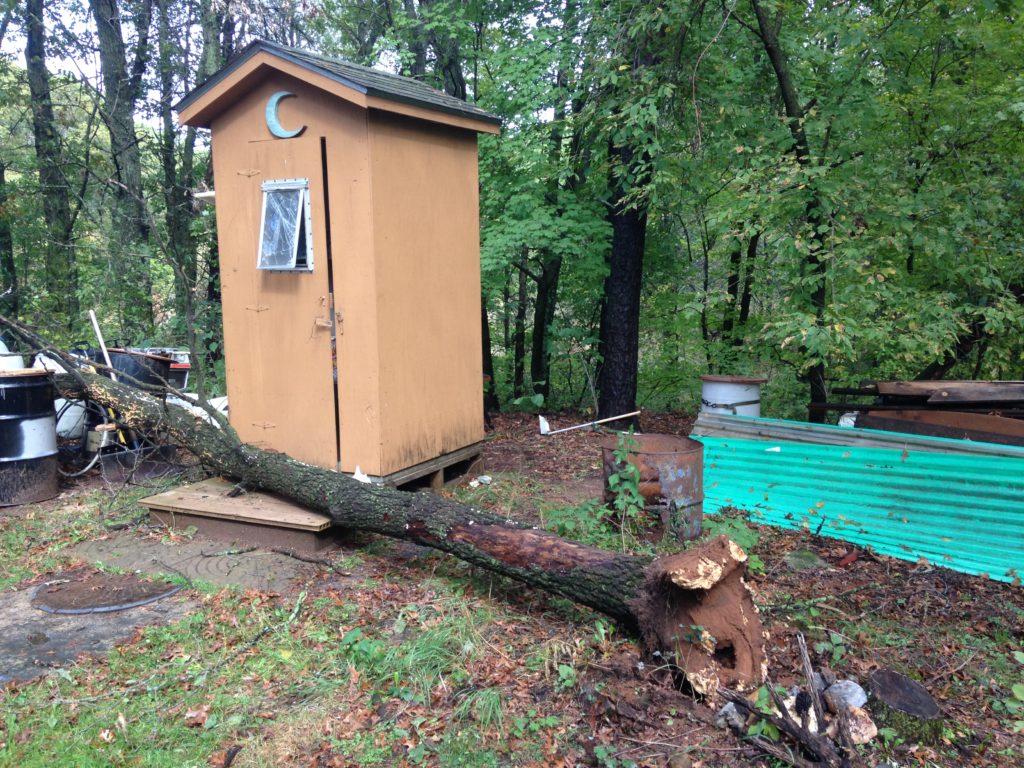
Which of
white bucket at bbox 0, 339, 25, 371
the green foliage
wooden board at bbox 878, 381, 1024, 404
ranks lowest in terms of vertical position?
the green foliage

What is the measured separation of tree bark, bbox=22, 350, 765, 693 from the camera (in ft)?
10.3

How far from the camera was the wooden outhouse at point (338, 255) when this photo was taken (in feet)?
16.5

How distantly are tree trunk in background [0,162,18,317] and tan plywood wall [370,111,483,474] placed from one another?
834 cm

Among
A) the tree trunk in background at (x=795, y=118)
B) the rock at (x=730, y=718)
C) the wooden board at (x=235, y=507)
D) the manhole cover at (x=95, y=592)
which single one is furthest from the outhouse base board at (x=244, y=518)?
the tree trunk in background at (x=795, y=118)

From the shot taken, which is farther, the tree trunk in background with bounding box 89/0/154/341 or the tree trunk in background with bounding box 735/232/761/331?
the tree trunk in background with bounding box 89/0/154/341

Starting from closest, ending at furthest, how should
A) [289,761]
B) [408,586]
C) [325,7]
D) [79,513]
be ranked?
1. [289,761]
2. [408,586]
3. [79,513]
4. [325,7]

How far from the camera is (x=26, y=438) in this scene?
5.90m

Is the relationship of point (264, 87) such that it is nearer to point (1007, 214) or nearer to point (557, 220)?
point (557, 220)

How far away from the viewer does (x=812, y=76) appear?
779 cm

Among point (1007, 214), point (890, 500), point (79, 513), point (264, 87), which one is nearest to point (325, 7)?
point (264, 87)

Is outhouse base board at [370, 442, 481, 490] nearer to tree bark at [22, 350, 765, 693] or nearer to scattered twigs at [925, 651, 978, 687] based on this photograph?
tree bark at [22, 350, 765, 693]

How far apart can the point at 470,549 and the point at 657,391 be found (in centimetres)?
829

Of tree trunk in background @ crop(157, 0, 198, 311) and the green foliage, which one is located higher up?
tree trunk in background @ crop(157, 0, 198, 311)

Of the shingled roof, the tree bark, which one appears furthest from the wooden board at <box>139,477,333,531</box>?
the shingled roof
